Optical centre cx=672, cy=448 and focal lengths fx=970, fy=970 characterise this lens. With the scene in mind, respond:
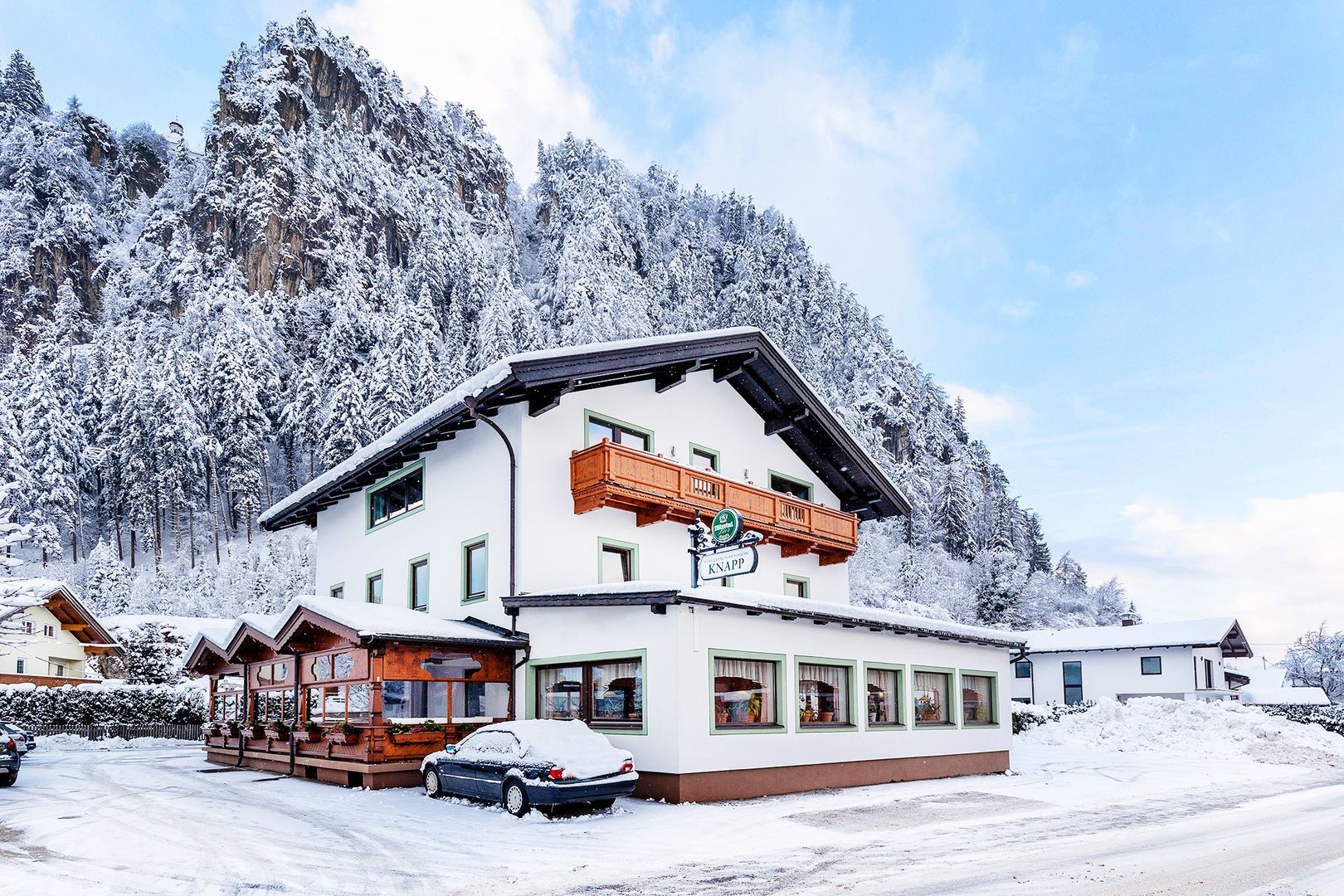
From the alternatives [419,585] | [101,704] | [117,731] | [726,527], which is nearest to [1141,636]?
[726,527]

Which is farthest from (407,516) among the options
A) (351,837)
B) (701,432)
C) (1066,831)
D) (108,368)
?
(108,368)

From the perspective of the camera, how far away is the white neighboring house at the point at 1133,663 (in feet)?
156

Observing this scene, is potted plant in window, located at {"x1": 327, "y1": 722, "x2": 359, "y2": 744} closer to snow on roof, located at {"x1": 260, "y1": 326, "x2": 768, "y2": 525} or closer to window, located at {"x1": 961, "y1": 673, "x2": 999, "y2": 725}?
snow on roof, located at {"x1": 260, "y1": 326, "x2": 768, "y2": 525}

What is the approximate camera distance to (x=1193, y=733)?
1342 inches

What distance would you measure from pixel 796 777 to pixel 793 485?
464 inches

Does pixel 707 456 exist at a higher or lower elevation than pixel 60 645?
higher

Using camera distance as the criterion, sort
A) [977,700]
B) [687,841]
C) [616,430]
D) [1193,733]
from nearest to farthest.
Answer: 1. [687,841]
2. [616,430]
3. [977,700]
4. [1193,733]

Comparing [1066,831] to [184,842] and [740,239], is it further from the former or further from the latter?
[740,239]

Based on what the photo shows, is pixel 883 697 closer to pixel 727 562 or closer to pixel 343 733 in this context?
pixel 727 562

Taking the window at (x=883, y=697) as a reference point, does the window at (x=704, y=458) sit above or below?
above

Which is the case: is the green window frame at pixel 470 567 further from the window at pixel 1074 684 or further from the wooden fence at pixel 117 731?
the window at pixel 1074 684

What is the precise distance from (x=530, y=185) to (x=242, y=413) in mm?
73168

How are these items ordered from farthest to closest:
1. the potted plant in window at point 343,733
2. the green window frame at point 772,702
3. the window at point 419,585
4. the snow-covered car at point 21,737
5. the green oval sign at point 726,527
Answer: the snow-covered car at point 21,737 → the window at point 419,585 → the green oval sign at point 726,527 → the potted plant in window at point 343,733 → the green window frame at point 772,702

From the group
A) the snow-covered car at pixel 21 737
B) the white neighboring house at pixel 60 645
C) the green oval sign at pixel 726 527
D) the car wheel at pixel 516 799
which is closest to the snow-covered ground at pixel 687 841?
the car wheel at pixel 516 799
